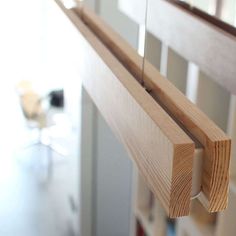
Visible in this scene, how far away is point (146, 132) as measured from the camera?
2.83 feet

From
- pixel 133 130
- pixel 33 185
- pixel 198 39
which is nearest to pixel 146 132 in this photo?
pixel 133 130

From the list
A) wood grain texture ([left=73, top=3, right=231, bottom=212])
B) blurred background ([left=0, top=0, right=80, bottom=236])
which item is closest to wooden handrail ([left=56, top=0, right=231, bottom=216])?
wood grain texture ([left=73, top=3, right=231, bottom=212])

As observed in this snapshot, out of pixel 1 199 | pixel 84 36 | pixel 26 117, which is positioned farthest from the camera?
pixel 26 117

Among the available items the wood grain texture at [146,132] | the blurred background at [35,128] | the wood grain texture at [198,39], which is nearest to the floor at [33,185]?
the blurred background at [35,128]

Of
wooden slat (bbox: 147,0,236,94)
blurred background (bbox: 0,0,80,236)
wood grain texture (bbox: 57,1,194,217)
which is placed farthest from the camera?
blurred background (bbox: 0,0,80,236)

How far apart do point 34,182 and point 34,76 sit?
2068 mm

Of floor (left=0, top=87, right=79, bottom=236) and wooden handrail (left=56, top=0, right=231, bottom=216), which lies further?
floor (left=0, top=87, right=79, bottom=236)

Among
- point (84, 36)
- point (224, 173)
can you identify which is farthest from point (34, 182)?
point (224, 173)

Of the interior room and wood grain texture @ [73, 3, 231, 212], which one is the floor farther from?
wood grain texture @ [73, 3, 231, 212]

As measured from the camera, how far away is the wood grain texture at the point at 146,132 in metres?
0.78

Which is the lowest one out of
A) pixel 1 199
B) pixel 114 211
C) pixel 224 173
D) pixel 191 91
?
pixel 1 199

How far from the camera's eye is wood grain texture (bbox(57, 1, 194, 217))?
78cm

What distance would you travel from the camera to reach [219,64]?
113 centimetres

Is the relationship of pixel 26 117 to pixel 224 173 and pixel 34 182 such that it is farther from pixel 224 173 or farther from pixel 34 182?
pixel 224 173
